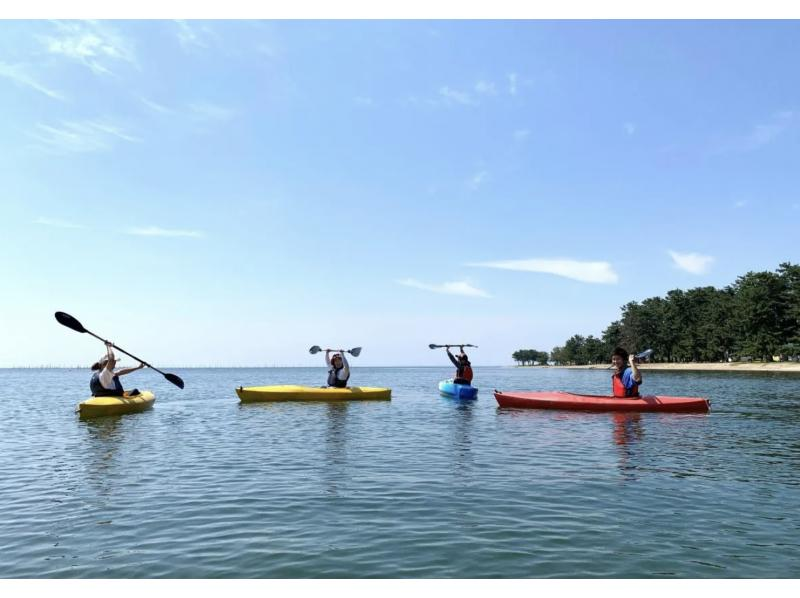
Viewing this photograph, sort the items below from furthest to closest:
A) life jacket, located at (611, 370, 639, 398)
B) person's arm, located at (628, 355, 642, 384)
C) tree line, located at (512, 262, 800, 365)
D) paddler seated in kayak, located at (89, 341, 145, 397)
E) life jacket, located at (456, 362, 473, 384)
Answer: tree line, located at (512, 262, 800, 365), life jacket, located at (456, 362, 473, 384), life jacket, located at (611, 370, 639, 398), paddler seated in kayak, located at (89, 341, 145, 397), person's arm, located at (628, 355, 642, 384)

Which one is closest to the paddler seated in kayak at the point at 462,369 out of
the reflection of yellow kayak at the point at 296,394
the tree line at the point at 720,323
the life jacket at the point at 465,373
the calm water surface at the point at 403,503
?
the life jacket at the point at 465,373

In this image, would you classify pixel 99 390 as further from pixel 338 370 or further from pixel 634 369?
pixel 634 369

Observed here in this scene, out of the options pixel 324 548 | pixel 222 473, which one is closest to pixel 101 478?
pixel 222 473

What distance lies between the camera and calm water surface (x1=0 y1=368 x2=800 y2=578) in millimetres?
6016

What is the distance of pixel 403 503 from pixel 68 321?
1749cm

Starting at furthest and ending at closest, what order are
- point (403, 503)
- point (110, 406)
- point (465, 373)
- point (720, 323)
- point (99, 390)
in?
point (720, 323) → point (465, 373) → point (99, 390) → point (110, 406) → point (403, 503)

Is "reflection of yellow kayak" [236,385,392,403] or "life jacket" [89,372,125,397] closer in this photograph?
"life jacket" [89,372,125,397]

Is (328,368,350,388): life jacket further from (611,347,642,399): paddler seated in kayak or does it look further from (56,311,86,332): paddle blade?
(611,347,642,399): paddler seated in kayak

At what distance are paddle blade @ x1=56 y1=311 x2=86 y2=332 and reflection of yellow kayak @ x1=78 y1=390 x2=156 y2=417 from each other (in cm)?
265

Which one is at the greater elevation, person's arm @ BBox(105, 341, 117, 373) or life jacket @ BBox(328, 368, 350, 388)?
person's arm @ BBox(105, 341, 117, 373)

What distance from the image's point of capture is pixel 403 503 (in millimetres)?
8367

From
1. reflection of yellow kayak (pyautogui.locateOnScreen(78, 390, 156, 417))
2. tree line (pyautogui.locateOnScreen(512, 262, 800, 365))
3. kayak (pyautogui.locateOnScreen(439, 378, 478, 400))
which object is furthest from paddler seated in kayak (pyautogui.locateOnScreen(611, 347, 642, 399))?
tree line (pyautogui.locateOnScreen(512, 262, 800, 365))

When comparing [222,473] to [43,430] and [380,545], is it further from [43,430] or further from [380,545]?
[43,430]

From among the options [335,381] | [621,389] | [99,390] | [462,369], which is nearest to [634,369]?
[621,389]
